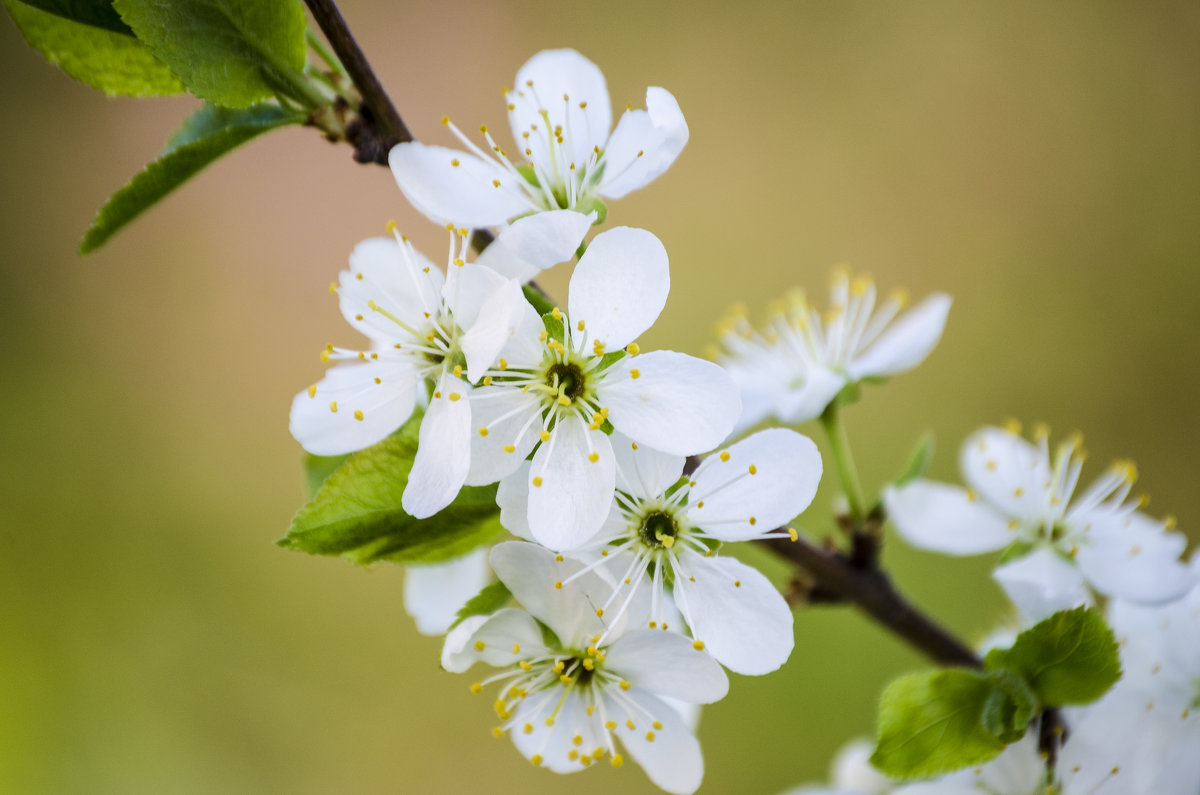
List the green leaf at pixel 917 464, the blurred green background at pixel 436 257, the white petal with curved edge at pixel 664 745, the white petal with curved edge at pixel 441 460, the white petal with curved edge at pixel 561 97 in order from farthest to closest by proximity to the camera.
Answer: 1. the blurred green background at pixel 436 257
2. the green leaf at pixel 917 464
3. the white petal with curved edge at pixel 561 97
4. the white petal with curved edge at pixel 664 745
5. the white petal with curved edge at pixel 441 460

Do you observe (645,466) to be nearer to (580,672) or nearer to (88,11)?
(580,672)

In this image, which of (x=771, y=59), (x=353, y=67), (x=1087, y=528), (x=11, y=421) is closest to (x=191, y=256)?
(x=11, y=421)

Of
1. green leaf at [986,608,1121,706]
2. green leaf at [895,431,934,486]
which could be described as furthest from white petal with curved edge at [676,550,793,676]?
green leaf at [895,431,934,486]

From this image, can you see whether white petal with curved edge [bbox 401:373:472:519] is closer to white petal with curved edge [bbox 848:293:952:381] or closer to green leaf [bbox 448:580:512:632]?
green leaf [bbox 448:580:512:632]

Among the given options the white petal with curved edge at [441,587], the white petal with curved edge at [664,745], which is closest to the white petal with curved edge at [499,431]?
the white petal with curved edge at [664,745]

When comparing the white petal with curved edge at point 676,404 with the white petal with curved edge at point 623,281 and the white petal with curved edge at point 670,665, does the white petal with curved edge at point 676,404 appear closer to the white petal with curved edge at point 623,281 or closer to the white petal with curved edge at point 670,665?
the white petal with curved edge at point 623,281

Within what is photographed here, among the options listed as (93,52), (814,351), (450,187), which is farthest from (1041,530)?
(93,52)
